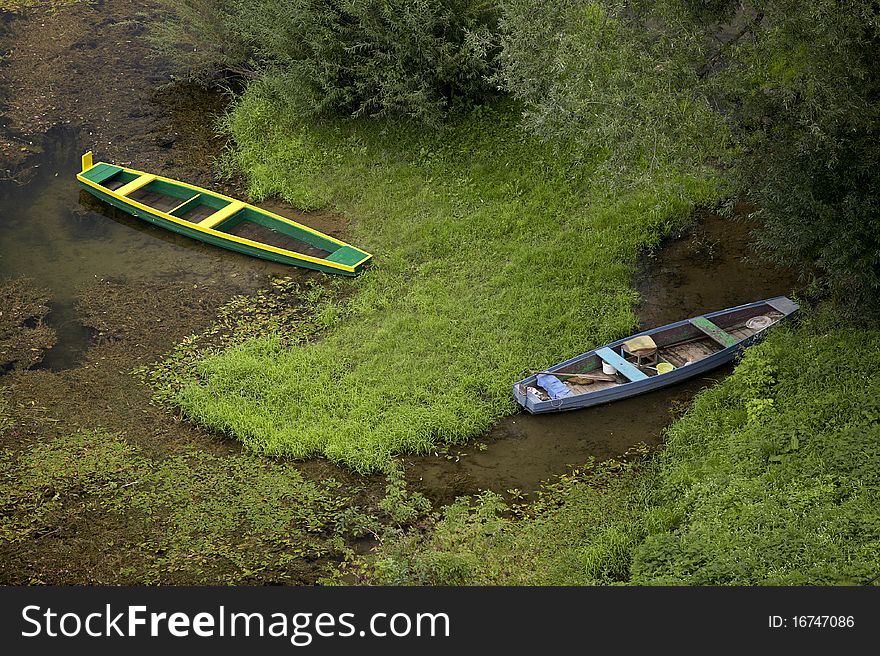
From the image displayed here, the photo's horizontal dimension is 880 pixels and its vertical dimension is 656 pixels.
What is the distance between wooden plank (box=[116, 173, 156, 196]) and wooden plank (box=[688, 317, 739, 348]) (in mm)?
10230

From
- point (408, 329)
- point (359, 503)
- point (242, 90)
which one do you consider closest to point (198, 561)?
point (359, 503)

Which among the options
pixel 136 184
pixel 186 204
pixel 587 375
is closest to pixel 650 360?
pixel 587 375

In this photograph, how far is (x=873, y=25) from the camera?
1081 centimetres

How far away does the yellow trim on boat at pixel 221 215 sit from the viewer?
1706 centimetres

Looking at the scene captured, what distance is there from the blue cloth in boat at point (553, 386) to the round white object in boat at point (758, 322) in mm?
3049

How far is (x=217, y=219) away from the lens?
1719 centimetres

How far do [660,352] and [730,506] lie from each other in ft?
12.5

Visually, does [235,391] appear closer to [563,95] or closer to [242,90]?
[563,95]

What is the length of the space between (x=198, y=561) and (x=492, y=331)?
5.53 metres

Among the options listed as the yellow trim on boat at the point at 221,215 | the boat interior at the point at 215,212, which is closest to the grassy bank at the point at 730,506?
the boat interior at the point at 215,212

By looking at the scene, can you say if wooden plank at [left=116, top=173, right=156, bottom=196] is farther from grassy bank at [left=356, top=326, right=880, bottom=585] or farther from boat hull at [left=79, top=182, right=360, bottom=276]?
grassy bank at [left=356, top=326, right=880, bottom=585]

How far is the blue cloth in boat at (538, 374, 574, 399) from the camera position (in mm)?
13141

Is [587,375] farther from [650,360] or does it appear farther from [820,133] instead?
[820,133]

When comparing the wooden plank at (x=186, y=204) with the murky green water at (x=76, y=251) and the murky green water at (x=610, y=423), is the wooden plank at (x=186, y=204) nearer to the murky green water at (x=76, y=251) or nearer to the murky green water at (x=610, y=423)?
the murky green water at (x=76, y=251)
